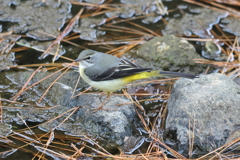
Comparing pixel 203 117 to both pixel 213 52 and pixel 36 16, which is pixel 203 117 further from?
pixel 36 16

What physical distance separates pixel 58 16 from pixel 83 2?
0.92 meters

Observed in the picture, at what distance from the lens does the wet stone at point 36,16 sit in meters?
7.00

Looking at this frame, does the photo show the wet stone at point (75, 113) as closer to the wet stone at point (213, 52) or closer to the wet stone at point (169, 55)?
the wet stone at point (169, 55)

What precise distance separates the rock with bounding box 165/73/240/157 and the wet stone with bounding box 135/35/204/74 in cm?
152

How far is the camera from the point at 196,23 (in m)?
7.48

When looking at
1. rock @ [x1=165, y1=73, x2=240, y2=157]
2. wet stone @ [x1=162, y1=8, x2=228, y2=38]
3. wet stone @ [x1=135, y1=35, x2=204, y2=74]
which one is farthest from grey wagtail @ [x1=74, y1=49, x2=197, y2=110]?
wet stone @ [x1=162, y1=8, x2=228, y2=38]

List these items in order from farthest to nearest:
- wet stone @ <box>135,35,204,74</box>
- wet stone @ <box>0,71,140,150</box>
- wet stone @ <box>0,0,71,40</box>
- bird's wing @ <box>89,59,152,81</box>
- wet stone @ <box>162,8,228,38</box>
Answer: wet stone @ <box>162,8,228,38</box>, wet stone @ <box>0,0,71,40</box>, wet stone @ <box>135,35,204,74</box>, bird's wing @ <box>89,59,152,81</box>, wet stone @ <box>0,71,140,150</box>

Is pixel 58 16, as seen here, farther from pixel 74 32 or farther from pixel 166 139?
pixel 166 139

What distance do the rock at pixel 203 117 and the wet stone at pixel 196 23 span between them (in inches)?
112

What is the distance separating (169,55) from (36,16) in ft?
11.0

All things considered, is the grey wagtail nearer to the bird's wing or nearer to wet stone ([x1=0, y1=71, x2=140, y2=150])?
the bird's wing

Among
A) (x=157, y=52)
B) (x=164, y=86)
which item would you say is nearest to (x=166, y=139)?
(x=164, y=86)

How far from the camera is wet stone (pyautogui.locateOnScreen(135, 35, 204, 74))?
20.2ft

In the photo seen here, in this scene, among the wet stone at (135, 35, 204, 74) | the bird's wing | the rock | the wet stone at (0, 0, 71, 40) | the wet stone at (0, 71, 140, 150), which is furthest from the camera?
the wet stone at (0, 0, 71, 40)
